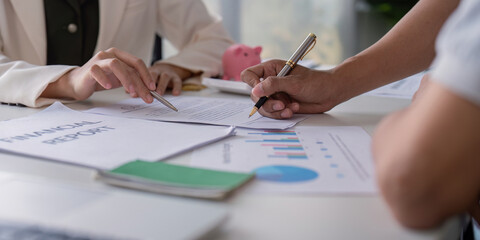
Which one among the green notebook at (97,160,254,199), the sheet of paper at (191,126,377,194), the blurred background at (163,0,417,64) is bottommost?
the blurred background at (163,0,417,64)

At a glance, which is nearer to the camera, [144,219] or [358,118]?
[144,219]

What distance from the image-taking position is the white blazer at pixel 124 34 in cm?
95

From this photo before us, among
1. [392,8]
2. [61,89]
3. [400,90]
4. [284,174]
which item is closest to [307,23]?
[392,8]

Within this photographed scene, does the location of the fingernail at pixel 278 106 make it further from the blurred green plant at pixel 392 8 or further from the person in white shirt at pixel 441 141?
the blurred green plant at pixel 392 8

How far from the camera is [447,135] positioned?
0.36 meters

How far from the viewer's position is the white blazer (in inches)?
37.5

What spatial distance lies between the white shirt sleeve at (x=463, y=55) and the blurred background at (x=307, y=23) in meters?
2.73

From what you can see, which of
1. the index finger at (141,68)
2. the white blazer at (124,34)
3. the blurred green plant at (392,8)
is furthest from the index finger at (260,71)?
the blurred green plant at (392,8)

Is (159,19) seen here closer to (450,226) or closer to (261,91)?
(261,91)

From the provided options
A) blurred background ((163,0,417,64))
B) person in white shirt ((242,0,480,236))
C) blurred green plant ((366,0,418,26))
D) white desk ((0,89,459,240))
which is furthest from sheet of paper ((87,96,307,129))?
blurred green plant ((366,0,418,26))

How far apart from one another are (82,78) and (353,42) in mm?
2538

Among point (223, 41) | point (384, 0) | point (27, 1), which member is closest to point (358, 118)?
point (223, 41)

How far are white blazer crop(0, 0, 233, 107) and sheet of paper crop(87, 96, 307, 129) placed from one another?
0.48 feet

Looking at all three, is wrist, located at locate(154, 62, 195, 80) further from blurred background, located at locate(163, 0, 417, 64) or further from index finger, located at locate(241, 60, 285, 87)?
blurred background, located at locate(163, 0, 417, 64)
